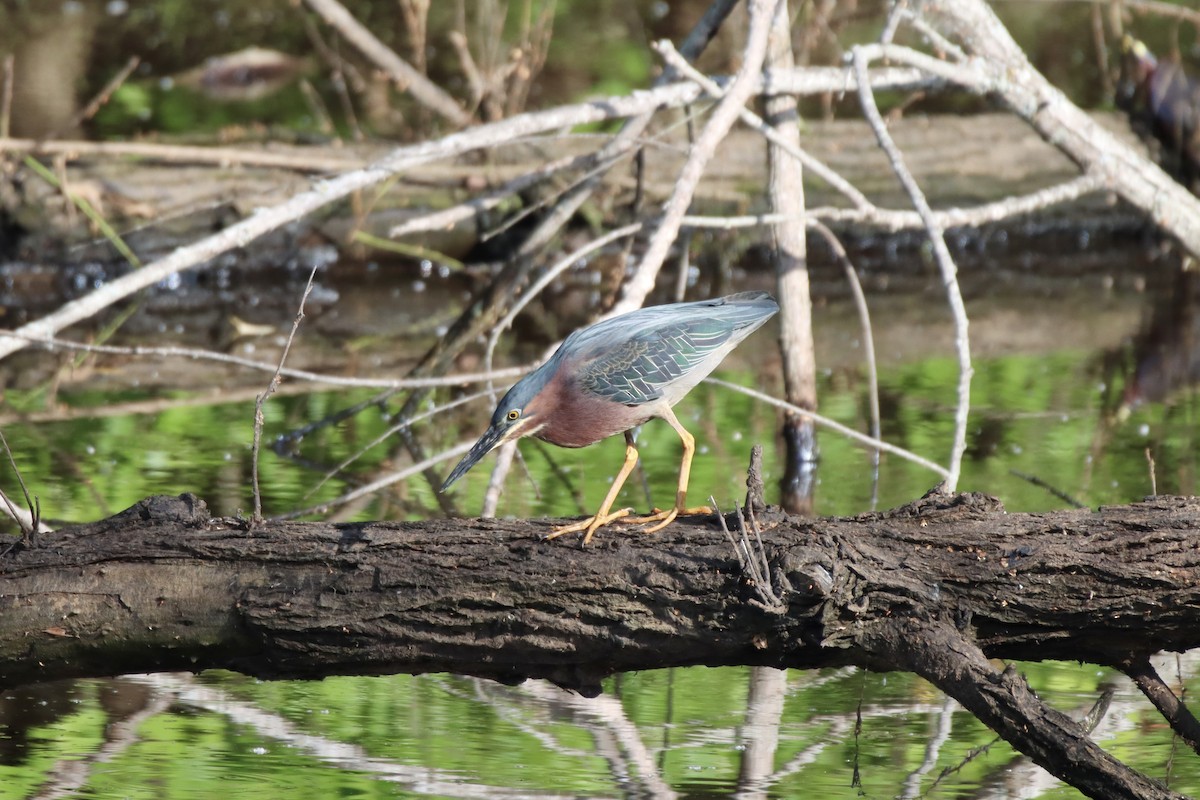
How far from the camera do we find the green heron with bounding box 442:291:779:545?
3012 millimetres

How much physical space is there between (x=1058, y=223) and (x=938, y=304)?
6.65 feet

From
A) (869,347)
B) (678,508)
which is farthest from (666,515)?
(869,347)

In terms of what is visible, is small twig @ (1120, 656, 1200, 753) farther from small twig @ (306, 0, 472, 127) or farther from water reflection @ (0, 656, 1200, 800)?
small twig @ (306, 0, 472, 127)

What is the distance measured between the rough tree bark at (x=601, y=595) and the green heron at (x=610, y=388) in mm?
174

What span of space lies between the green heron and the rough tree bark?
17 cm

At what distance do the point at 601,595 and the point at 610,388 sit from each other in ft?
1.51

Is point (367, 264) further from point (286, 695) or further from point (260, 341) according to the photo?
point (286, 695)

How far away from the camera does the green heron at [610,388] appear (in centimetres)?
301

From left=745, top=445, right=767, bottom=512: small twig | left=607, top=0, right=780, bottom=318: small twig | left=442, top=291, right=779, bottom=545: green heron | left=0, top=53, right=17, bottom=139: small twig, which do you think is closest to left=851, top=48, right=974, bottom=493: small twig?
left=607, top=0, right=780, bottom=318: small twig

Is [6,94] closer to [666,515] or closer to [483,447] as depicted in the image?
[483,447]

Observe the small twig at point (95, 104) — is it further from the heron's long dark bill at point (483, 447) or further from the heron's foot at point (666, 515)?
the heron's foot at point (666, 515)

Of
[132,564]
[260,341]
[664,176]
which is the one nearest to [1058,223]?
[664,176]

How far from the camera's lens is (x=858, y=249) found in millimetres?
9852

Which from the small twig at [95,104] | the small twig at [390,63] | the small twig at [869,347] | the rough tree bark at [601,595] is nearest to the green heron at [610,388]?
the rough tree bark at [601,595]
